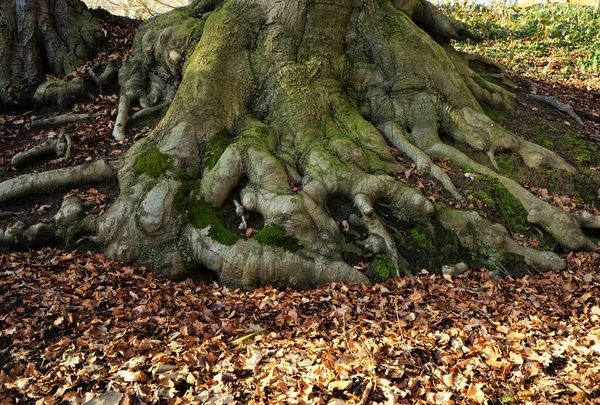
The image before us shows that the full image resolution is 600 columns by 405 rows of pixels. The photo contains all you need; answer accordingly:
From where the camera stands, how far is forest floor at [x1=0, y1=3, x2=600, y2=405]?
3457 millimetres

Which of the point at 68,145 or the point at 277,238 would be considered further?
the point at 68,145

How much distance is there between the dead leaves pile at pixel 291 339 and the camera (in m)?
3.46

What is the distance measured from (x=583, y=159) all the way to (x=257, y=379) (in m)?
7.03

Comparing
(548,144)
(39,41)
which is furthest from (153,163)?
(548,144)

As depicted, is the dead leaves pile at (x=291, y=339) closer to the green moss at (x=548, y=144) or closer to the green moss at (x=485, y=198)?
the green moss at (x=485, y=198)

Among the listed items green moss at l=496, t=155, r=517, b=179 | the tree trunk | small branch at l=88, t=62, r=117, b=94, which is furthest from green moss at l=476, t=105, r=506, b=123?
the tree trunk

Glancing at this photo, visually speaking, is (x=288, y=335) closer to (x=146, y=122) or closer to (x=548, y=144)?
(x=146, y=122)

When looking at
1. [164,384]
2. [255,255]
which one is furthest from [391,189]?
[164,384]

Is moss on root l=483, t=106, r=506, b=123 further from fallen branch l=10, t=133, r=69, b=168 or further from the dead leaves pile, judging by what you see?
fallen branch l=10, t=133, r=69, b=168

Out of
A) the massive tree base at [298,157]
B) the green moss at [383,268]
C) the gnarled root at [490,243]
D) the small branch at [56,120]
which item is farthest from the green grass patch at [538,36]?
the small branch at [56,120]

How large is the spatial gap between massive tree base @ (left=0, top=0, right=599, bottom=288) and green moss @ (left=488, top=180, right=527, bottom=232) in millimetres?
69

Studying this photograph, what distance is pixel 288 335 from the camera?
4.36 meters

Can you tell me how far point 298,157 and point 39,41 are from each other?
A: 6.47 metres

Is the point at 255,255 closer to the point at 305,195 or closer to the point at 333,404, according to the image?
the point at 305,195
